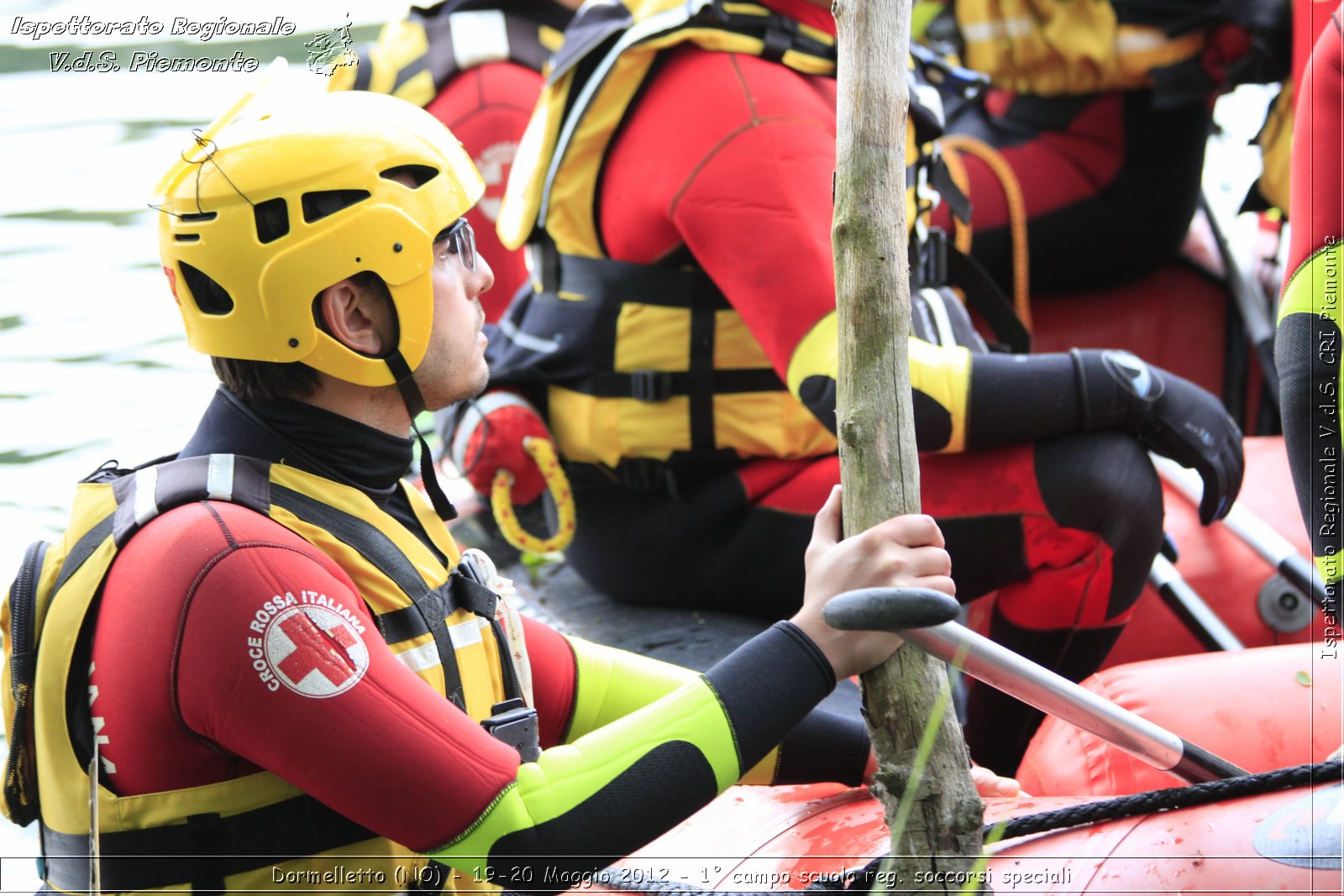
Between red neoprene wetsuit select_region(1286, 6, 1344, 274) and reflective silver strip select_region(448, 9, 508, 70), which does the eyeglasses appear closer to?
red neoprene wetsuit select_region(1286, 6, 1344, 274)

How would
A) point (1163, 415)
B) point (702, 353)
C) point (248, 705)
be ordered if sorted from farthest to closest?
point (702, 353) → point (1163, 415) → point (248, 705)

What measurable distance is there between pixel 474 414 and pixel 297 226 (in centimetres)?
115

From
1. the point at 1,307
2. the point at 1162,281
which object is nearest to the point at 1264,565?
the point at 1162,281

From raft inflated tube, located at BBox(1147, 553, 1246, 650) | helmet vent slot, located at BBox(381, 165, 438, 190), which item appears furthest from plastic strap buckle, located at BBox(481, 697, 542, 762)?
raft inflated tube, located at BBox(1147, 553, 1246, 650)

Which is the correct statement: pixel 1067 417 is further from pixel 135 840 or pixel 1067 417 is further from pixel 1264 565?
pixel 135 840

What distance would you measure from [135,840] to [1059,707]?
90 cm

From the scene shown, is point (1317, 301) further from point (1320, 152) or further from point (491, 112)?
point (491, 112)

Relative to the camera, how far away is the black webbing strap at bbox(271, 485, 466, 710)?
4.53 feet

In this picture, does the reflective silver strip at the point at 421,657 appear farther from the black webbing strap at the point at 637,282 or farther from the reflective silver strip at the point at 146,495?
the black webbing strap at the point at 637,282

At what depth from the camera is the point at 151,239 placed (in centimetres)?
599

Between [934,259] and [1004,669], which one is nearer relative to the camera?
[1004,669]

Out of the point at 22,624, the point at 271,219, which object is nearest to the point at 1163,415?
the point at 271,219

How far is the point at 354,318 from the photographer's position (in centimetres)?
147

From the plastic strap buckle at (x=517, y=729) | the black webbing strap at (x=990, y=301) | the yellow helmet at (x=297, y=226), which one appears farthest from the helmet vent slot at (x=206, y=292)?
the black webbing strap at (x=990, y=301)
